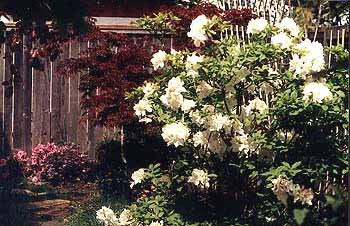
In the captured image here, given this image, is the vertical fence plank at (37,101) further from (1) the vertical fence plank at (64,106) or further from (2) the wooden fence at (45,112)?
(1) the vertical fence plank at (64,106)

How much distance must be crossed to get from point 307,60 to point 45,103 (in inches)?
231

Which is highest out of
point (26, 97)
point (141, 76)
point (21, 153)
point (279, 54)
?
point (279, 54)

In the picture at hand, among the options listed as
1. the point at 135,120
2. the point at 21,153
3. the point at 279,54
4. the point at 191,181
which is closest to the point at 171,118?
the point at 191,181

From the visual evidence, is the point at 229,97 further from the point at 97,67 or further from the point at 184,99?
the point at 97,67

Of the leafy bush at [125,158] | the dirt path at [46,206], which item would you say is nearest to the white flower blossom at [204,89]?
the dirt path at [46,206]

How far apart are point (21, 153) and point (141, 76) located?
9.94 feet

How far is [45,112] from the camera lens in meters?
9.93

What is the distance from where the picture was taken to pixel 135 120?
7.42 m

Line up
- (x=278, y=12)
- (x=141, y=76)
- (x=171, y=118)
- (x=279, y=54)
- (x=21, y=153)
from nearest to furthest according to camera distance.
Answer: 1. (x=279, y=54)
2. (x=171, y=118)
3. (x=141, y=76)
4. (x=278, y=12)
5. (x=21, y=153)

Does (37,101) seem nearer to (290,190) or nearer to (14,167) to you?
(14,167)

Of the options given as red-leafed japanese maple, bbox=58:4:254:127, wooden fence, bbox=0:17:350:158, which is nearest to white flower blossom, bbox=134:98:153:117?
red-leafed japanese maple, bbox=58:4:254:127

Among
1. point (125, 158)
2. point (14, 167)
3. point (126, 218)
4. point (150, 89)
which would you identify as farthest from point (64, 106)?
point (126, 218)

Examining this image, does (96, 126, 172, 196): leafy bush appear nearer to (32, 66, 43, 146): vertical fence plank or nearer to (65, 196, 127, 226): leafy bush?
(65, 196, 127, 226): leafy bush

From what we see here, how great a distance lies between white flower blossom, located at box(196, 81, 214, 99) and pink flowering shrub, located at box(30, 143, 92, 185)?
4682mm
